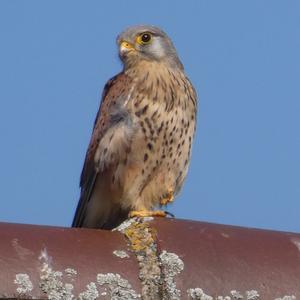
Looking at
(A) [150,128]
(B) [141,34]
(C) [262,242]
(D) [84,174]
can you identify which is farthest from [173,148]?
(C) [262,242]

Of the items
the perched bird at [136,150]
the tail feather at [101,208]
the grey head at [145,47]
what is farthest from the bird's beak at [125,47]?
the tail feather at [101,208]

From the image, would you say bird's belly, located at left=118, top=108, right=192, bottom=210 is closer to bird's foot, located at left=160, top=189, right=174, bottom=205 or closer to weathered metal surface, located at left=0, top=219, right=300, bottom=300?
bird's foot, located at left=160, top=189, right=174, bottom=205

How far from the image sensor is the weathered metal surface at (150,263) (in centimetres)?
232

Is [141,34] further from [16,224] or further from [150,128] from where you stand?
[16,224]

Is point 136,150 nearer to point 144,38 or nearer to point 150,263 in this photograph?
point 144,38

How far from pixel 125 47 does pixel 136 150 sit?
3.39 ft

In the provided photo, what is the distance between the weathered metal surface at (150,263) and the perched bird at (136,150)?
2.11m

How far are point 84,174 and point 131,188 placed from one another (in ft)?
1.04

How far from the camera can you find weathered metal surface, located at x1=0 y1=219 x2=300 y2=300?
2.32 m

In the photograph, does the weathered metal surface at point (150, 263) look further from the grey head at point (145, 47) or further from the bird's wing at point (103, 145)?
the grey head at point (145, 47)

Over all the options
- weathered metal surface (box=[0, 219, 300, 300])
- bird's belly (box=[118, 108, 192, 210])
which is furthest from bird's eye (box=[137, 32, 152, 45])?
weathered metal surface (box=[0, 219, 300, 300])

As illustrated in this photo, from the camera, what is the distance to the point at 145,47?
570cm

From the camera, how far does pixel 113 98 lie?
5043 mm

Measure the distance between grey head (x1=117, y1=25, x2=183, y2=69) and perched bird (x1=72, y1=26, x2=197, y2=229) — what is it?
1.34 ft
